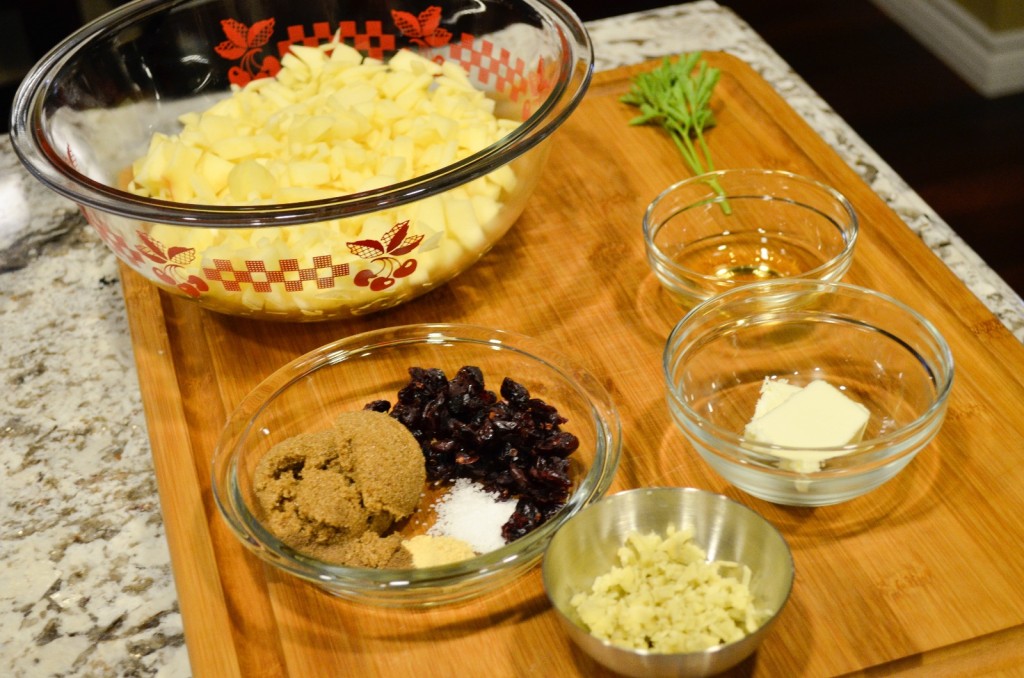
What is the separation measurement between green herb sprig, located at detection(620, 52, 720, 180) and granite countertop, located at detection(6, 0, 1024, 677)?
267mm

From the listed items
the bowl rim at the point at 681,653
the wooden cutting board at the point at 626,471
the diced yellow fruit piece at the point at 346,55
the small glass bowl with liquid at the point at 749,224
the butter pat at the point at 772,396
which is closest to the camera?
the bowl rim at the point at 681,653

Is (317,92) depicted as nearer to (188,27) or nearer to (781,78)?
(188,27)

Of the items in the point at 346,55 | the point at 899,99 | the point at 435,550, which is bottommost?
the point at 899,99

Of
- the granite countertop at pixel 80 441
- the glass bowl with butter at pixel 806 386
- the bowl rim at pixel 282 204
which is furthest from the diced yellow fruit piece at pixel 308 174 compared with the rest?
the glass bowl with butter at pixel 806 386

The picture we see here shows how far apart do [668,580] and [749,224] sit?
0.90 meters

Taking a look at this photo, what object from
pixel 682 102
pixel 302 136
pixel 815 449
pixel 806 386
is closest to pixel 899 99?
pixel 682 102

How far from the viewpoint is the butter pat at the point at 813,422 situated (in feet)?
4.64

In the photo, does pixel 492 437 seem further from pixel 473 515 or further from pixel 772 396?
pixel 772 396

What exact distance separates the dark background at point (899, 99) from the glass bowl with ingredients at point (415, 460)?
8.29 ft

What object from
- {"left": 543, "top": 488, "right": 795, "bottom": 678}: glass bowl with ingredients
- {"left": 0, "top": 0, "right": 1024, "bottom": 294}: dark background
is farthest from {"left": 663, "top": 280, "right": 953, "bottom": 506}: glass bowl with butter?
{"left": 0, "top": 0, "right": 1024, "bottom": 294}: dark background

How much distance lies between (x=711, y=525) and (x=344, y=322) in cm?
78

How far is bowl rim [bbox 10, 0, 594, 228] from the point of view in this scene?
149cm

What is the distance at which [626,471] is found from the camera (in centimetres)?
154

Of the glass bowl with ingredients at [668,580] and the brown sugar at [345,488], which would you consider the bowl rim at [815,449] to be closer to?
the glass bowl with ingredients at [668,580]
